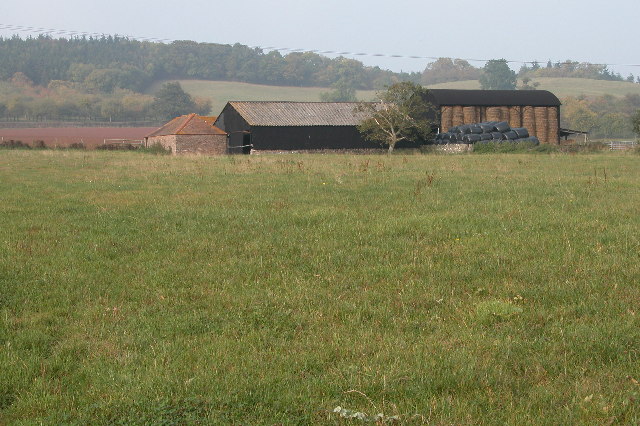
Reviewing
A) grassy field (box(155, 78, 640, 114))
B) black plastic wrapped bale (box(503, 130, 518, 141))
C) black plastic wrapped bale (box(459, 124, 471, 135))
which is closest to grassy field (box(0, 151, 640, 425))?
black plastic wrapped bale (box(459, 124, 471, 135))

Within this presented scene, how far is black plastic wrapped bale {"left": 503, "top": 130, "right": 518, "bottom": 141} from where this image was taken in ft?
192

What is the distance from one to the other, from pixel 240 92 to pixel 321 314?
570 feet

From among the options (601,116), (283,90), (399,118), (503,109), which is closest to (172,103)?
(283,90)

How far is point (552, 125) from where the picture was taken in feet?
224

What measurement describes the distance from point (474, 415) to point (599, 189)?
45.8 ft

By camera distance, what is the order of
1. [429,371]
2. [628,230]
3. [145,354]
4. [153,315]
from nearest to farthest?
[429,371], [145,354], [153,315], [628,230]

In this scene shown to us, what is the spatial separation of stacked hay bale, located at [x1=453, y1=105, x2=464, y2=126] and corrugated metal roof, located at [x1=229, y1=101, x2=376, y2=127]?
385 inches

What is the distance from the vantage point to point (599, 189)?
669 inches

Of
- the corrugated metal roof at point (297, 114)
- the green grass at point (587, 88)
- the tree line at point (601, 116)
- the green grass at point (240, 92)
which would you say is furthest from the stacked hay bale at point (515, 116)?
the green grass at point (587, 88)

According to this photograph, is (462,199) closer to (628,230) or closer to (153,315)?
(628,230)

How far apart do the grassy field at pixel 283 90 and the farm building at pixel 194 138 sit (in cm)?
10155

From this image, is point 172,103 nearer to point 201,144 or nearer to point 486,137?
point 201,144

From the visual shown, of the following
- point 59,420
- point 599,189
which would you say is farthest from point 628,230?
point 59,420

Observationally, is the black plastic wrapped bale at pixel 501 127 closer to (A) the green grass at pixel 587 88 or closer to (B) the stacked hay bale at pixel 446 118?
(B) the stacked hay bale at pixel 446 118
